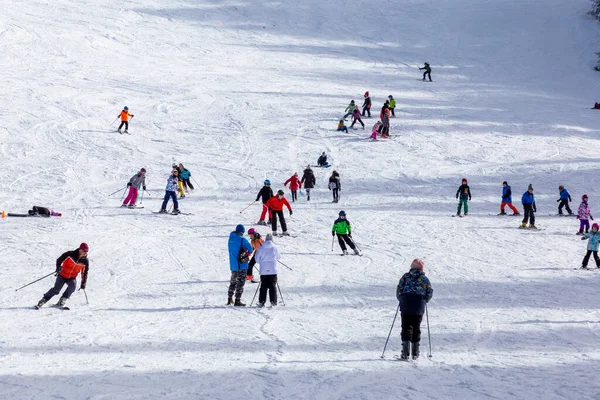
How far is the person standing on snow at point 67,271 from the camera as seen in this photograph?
1277 centimetres

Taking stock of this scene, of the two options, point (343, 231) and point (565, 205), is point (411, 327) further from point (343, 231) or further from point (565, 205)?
point (565, 205)

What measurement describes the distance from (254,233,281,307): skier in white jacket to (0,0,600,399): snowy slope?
0.36m

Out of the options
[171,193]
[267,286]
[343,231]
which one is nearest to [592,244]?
[343,231]

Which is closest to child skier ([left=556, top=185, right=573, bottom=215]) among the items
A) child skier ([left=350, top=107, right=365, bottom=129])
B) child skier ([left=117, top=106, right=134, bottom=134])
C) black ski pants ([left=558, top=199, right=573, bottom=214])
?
black ski pants ([left=558, top=199, right=573, bottom=214])

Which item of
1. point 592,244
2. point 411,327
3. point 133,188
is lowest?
point 411,327

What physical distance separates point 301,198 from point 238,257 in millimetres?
12724

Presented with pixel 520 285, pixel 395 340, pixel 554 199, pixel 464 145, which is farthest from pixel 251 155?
pixel 395 340

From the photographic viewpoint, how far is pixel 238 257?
1314cm

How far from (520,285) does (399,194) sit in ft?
33.7

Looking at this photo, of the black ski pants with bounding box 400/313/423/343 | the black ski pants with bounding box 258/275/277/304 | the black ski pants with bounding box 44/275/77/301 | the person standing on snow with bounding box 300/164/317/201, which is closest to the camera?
the black ski pants with bounding box 400/313/423/343

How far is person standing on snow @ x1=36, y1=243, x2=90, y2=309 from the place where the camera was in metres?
12.8

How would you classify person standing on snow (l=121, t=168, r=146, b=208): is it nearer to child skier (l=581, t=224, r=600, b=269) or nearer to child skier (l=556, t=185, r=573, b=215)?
child skier (l=581, t=224, r=600, b=269)

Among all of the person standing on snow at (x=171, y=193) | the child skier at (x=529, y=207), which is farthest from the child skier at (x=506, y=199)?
the person standing on snow at (x=171, y=193)

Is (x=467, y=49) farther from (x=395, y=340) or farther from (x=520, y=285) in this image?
(x=395, y=340)
